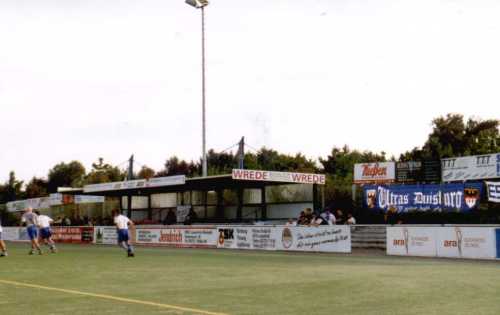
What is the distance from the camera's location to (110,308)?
34.8ft

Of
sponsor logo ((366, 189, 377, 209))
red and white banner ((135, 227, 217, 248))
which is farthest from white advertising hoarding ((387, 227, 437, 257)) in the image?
sponsor logo ((366, 189, 377, 209))

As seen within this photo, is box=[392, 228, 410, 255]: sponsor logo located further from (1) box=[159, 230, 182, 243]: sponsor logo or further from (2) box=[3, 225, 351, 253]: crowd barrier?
(1) box=[159, 230, 182, 243]: sponsor logo

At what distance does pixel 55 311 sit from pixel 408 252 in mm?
18334

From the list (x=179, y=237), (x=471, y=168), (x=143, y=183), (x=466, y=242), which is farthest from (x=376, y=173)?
(x=466, y=242)

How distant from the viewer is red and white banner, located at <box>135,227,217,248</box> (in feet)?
115

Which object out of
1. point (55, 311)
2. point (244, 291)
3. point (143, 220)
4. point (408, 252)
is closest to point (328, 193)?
point (143, 220)

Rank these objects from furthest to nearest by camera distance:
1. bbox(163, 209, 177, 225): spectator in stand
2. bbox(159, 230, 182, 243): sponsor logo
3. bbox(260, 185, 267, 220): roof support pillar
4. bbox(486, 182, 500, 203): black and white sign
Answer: bbox(163, 209, 177, 225): spectator in stand < bbox(260, 185, 267, 220): roof support pillar < bbox(159, 230, 182, 243): sponsor logo < bbox(486, 182, 500, 203): black and white sign

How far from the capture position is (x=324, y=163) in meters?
88.9

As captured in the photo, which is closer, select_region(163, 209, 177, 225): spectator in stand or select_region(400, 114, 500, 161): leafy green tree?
select_region(163, 209, 177, 225): spectator in stand

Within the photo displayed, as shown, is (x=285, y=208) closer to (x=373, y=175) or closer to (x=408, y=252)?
(x=373, y=175)

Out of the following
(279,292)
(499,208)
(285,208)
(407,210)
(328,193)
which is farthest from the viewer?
(328,193)

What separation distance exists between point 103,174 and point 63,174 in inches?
458

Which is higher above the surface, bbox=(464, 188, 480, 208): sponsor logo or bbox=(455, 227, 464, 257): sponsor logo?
bbox=(464, 188, 480, 208): sponsor logo

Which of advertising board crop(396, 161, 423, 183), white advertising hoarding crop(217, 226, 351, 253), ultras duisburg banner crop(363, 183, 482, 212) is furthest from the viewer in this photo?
advertising board crop(396, 161, 423, 183)
